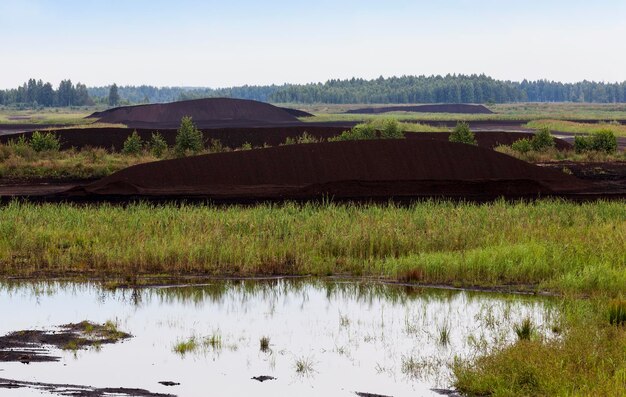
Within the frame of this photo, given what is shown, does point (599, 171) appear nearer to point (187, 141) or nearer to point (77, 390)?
point (187, 141)

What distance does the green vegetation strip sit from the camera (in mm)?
21734

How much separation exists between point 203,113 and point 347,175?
87963 mm

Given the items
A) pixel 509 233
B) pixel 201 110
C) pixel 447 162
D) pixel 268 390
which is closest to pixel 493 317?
pixel 268 390

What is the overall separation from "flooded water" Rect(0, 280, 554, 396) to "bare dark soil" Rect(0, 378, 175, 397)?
203mm

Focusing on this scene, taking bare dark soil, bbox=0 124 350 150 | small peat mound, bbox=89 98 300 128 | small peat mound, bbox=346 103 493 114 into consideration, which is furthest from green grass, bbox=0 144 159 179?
small peat mound, bbox=346 103 493 114

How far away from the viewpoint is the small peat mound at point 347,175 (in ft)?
129

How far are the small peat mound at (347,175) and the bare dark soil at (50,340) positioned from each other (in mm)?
21246

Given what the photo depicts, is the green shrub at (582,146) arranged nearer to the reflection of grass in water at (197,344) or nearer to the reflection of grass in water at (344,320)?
the reflection of grass in water at (344,320)

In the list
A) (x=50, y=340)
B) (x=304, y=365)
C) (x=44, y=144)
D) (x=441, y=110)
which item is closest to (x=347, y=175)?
(x=44, y=144)

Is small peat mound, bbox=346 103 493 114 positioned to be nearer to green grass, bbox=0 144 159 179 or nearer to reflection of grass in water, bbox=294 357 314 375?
green grass, bbox=0 144 159 179

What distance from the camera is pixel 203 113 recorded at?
416 feet

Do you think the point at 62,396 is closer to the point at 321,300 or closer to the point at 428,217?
the point at 321,300

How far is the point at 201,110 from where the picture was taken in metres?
128

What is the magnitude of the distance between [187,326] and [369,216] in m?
11.4
